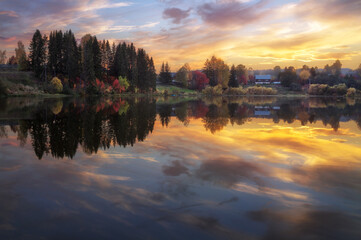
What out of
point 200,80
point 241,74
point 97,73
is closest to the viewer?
point 97,73

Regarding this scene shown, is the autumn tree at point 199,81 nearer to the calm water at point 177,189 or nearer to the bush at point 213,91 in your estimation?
the bush at point 213,91

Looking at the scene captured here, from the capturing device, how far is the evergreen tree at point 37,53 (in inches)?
2985

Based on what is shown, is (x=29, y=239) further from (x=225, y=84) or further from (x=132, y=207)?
(x=225, y=84)

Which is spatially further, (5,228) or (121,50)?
(121,50)

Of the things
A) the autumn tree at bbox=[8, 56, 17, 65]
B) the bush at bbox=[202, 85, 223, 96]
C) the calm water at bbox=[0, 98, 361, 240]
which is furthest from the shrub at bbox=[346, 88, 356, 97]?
Result: the autumn tree at bbox=[8, 56, 17, 65]

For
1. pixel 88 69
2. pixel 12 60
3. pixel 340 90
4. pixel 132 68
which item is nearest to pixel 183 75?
pixel 132 68

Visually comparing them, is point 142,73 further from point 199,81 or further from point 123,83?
point 199,81

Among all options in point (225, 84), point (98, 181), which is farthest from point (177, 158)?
point (225, 84)

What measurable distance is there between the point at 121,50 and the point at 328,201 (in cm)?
9484

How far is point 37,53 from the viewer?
76562 mm

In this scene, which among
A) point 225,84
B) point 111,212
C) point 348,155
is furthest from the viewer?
point 225,84

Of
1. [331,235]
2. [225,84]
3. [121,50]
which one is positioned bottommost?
[331,235]

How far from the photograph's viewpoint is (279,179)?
7785 mm

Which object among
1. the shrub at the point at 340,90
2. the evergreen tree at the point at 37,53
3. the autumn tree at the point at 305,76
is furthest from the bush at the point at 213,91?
the autumn tree at the point at 305,76
